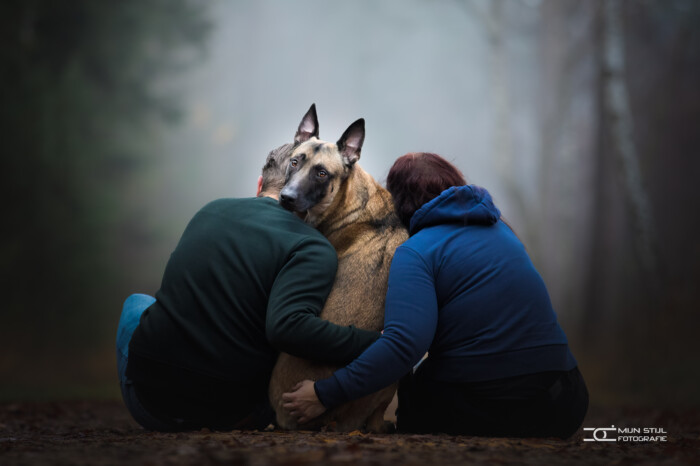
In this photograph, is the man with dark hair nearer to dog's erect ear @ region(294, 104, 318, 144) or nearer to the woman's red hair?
the woman's red hair

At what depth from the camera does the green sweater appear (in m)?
2.75

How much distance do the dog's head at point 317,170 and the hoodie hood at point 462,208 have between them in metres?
0.72

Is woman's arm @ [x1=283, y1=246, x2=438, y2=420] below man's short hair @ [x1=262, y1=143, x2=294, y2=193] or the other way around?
below

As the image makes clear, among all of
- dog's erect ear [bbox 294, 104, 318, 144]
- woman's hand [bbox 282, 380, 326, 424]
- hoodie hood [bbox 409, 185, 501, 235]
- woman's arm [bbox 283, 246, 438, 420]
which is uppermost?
dog's erect ear [bbox 294, 104, 318, 144]

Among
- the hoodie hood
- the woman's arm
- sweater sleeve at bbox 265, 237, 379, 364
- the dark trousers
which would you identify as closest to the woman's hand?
the woman's arm

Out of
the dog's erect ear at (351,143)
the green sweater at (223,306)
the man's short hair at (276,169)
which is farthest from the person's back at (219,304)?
the dog's erect ear at (351,143)

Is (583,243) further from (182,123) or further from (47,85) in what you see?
(47,85)

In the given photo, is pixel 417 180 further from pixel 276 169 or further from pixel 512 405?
pixel 512 405

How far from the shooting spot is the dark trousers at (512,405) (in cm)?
272

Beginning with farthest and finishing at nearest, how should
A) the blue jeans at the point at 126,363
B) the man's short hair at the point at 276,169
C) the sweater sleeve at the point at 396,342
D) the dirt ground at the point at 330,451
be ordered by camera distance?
the man's short hair at the point at 276,169 < the blue jeans at the point at 126,363 < the sweater sleeve at the point at 396,342 < the dirt ground at the point at 330,451

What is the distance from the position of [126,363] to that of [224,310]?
0.72m

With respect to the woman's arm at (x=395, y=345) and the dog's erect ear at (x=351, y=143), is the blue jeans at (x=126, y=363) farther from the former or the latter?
the dog's erect ear at (x=351, y=143)

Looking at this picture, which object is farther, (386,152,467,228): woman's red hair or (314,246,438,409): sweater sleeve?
(386,152,467,228): woman's red hair

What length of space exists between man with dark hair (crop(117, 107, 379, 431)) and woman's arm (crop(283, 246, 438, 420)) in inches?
5.2
